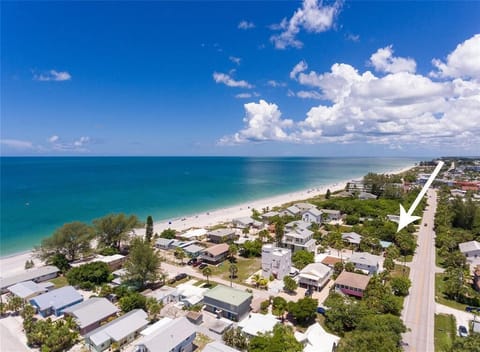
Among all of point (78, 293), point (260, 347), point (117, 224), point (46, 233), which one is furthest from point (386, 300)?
point (46, 233)

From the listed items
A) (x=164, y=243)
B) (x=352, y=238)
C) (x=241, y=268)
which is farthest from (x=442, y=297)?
(x=164, y=243)

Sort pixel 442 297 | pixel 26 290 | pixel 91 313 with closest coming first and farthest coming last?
pixel 91 313 → pixel 442 297 → pixel 26 290

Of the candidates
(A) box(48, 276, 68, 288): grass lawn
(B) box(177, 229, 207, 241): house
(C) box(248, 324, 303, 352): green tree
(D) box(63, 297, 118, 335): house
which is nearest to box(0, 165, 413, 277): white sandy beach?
(B) box(177, 229, 207, 241): house

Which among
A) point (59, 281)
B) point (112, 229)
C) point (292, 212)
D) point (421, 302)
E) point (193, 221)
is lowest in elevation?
point (59, 281)

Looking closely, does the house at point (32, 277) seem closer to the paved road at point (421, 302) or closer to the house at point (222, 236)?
the house at point (222, 236)

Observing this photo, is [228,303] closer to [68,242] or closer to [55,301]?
[55,301]

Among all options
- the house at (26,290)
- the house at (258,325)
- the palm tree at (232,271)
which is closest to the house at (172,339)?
the house at (258,325)

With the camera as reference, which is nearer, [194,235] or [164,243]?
[164,243]

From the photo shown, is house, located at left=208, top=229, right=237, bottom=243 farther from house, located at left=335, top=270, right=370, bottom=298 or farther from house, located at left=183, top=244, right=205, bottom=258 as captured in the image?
house, located at left=335, top=270, right=370, bottom=298
